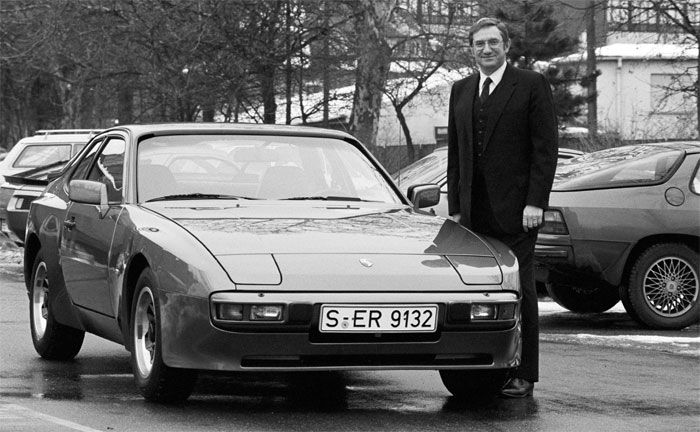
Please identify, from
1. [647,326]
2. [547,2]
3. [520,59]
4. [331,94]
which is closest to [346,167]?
[647,326]

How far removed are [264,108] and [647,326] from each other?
1771cm

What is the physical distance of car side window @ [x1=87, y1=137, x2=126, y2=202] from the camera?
7.66 meters

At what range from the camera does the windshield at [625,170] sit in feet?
36.4

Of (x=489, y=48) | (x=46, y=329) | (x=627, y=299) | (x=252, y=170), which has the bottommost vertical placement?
(x=627, y=299)

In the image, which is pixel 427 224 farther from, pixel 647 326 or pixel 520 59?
pixel 520 59

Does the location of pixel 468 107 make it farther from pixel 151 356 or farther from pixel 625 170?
pixel 625 170

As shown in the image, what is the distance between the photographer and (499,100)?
7.46 metres

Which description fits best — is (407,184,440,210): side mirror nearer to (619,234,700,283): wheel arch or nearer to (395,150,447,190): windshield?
(619,234,700,283): wheel arch

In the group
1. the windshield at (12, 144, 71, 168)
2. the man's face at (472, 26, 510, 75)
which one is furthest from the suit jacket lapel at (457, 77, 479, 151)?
the windshield at (12, 144, 71, 168)

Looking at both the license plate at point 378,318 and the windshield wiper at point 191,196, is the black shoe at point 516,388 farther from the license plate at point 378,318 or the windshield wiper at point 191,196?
the windshield wiper at point 191,196

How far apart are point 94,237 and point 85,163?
4.04ft

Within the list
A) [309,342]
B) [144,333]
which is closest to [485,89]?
[309,342]

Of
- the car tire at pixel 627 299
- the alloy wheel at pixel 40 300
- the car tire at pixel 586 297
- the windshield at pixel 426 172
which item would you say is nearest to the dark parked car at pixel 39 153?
Answer: the windshield at pixel 426 172

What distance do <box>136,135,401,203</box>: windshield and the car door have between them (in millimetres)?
231
